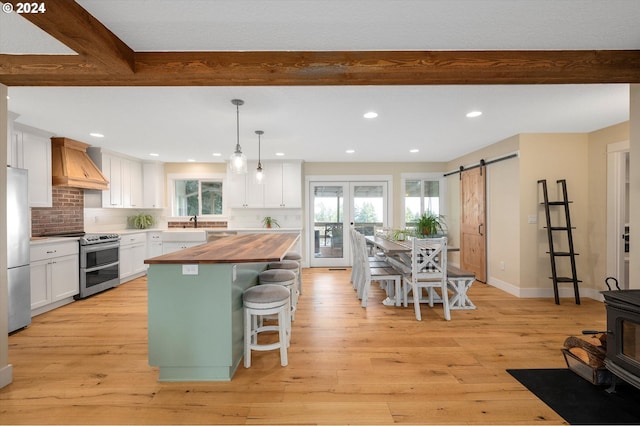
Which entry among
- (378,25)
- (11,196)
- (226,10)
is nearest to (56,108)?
(11,196)

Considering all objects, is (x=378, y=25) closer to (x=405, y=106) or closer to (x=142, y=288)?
(x=405, y=106)

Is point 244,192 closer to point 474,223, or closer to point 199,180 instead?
point 199,180

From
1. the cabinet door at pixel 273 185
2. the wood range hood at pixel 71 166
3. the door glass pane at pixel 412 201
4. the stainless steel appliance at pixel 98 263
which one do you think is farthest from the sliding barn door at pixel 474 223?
the wood range hood at pixel 71 166

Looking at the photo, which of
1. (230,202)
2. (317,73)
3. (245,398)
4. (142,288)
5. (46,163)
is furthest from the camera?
(230,202)

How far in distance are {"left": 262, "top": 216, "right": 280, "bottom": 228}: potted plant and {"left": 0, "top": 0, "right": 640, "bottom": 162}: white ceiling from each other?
1600 mm

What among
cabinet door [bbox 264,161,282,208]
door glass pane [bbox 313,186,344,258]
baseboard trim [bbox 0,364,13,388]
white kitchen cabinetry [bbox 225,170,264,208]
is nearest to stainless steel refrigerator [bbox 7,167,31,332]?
baseboard trim [bbox 0,364,13,388]

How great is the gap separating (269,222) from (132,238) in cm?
256

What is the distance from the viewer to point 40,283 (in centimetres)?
359

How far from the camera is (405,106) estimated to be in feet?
10.3

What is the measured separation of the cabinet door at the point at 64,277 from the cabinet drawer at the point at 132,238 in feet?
3.23

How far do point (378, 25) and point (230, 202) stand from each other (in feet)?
16.8

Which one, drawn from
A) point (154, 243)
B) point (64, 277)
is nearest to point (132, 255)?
point (154, 243)

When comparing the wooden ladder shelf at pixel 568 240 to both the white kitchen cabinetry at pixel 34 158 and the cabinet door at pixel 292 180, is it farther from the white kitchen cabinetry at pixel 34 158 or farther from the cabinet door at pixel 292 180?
the white kitchen cabinetry at pixel 34 158

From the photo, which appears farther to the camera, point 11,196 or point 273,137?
point 273,137
